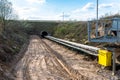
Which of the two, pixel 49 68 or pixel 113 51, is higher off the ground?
pixel 113 51

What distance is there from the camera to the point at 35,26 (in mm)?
73250

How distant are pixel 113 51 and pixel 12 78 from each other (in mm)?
5452

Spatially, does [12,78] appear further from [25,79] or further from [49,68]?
[49,68]

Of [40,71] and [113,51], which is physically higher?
[113,51]

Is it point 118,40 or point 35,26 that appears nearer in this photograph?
point 118,40

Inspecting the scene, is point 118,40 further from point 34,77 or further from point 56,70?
point 34,77

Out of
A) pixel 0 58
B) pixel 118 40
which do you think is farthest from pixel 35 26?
pixel 118 40

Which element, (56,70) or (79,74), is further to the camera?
(56,70)

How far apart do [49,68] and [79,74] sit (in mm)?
2599

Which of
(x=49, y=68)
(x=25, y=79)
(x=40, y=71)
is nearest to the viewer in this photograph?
(x=25, y=79)

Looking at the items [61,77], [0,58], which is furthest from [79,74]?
[0,58]

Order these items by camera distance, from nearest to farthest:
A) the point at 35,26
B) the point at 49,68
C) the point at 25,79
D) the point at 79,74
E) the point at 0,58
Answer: the point at 25,79 < the point at 79,74 < the point at 49,68 < the point at 0,58 < the point at 35,26

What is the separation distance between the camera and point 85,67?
15125mm

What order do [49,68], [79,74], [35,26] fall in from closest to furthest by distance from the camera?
1. [79,74]
2. [49,68]
3. [35,26]
